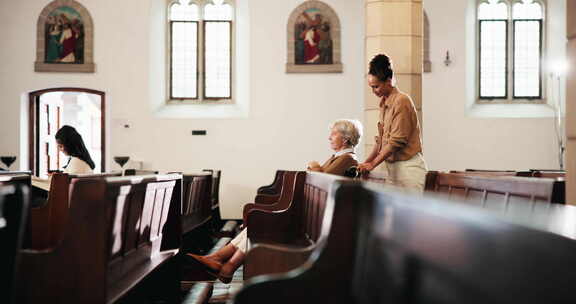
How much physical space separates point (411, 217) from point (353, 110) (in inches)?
381

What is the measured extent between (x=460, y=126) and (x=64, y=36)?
7.16m

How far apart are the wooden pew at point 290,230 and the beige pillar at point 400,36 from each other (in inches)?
171

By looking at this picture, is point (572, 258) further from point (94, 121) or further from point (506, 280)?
point (94, 121)

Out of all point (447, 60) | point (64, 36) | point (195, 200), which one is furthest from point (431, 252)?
point (64, 36)

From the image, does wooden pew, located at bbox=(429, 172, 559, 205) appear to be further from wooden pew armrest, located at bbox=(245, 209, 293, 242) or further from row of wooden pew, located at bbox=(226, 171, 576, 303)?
wooden pew armrest, located at bbox=(245, 209, 293, 242)

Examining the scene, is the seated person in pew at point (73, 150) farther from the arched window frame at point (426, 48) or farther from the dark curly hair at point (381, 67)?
the arched window frame at point (426, 48)

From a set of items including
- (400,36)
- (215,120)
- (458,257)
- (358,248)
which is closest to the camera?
(458,257)

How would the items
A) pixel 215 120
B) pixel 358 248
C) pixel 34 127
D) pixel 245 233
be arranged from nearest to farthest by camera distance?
pixel 358 248
pixel 245 233
pixel 215 120
pixel 34 127

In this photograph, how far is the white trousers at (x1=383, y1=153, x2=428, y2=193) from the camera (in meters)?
4.18

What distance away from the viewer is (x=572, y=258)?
0.69 meters

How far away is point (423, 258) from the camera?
1.06 metres

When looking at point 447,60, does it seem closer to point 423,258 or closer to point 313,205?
point 313,205

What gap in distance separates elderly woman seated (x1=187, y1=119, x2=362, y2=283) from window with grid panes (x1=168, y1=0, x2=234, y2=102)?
6.77 meters

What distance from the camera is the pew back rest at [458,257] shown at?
694mm
